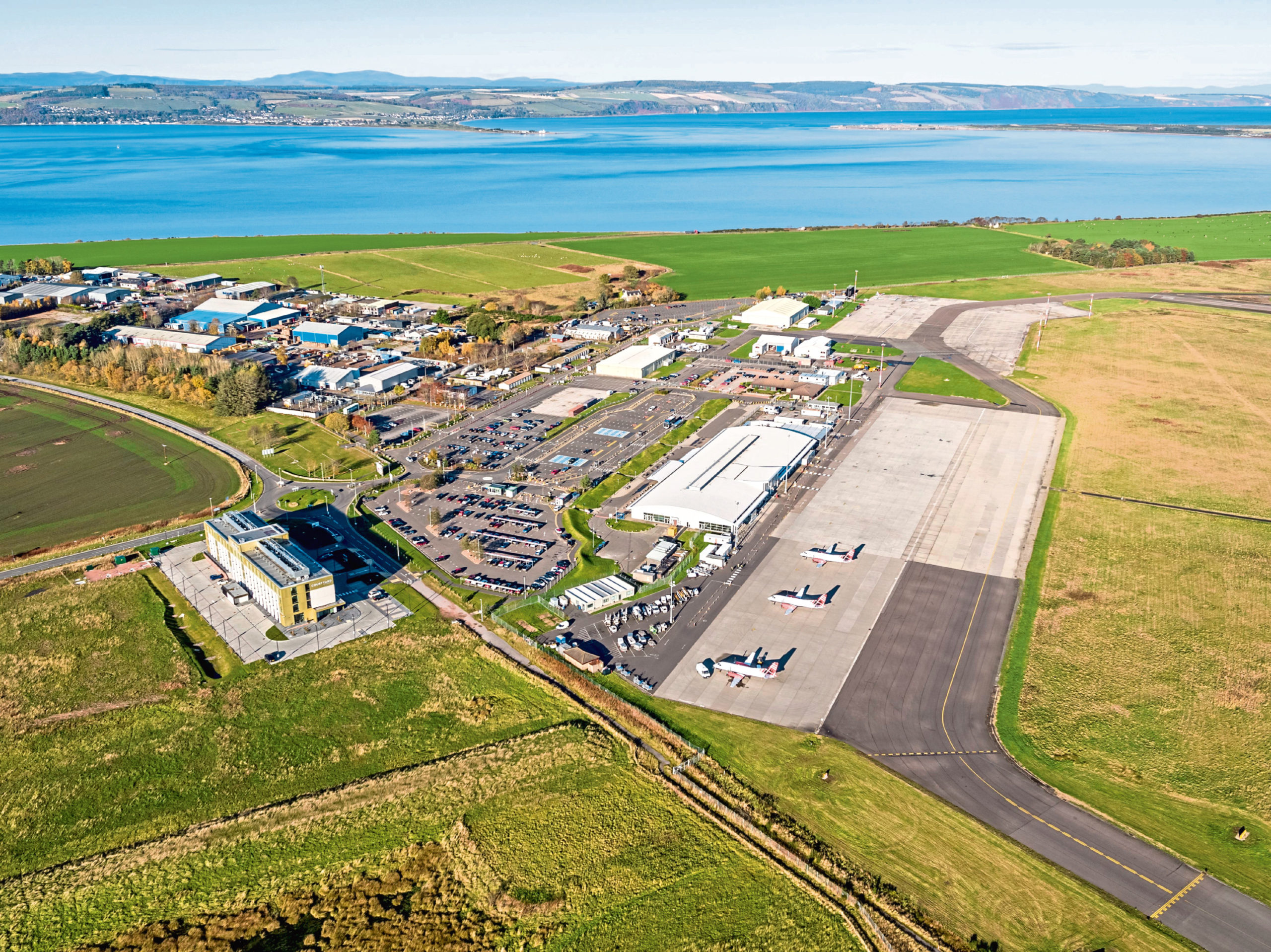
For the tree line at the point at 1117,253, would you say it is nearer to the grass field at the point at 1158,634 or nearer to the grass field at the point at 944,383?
the grass field at the point at 1158,634

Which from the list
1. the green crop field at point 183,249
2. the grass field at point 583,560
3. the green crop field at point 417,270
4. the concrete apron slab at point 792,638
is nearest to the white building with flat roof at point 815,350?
the concrete apron slab at point 792,638

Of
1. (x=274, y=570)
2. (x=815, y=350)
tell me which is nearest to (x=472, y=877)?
(x=274, y=570)

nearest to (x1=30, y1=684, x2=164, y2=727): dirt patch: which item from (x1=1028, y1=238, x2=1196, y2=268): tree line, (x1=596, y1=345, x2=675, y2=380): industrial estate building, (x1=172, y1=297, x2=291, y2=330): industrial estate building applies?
(x1=596, y1=345, x2=675, y2=380): industrial estate building

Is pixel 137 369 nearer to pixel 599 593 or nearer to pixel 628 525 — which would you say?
pixel 628 525

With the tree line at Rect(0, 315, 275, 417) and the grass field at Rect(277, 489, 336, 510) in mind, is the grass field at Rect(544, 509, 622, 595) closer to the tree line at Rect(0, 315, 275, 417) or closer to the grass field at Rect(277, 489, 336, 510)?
the grass field at Rect(277, 489, 336, 510)

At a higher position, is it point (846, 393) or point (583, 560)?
point (846, 393)
